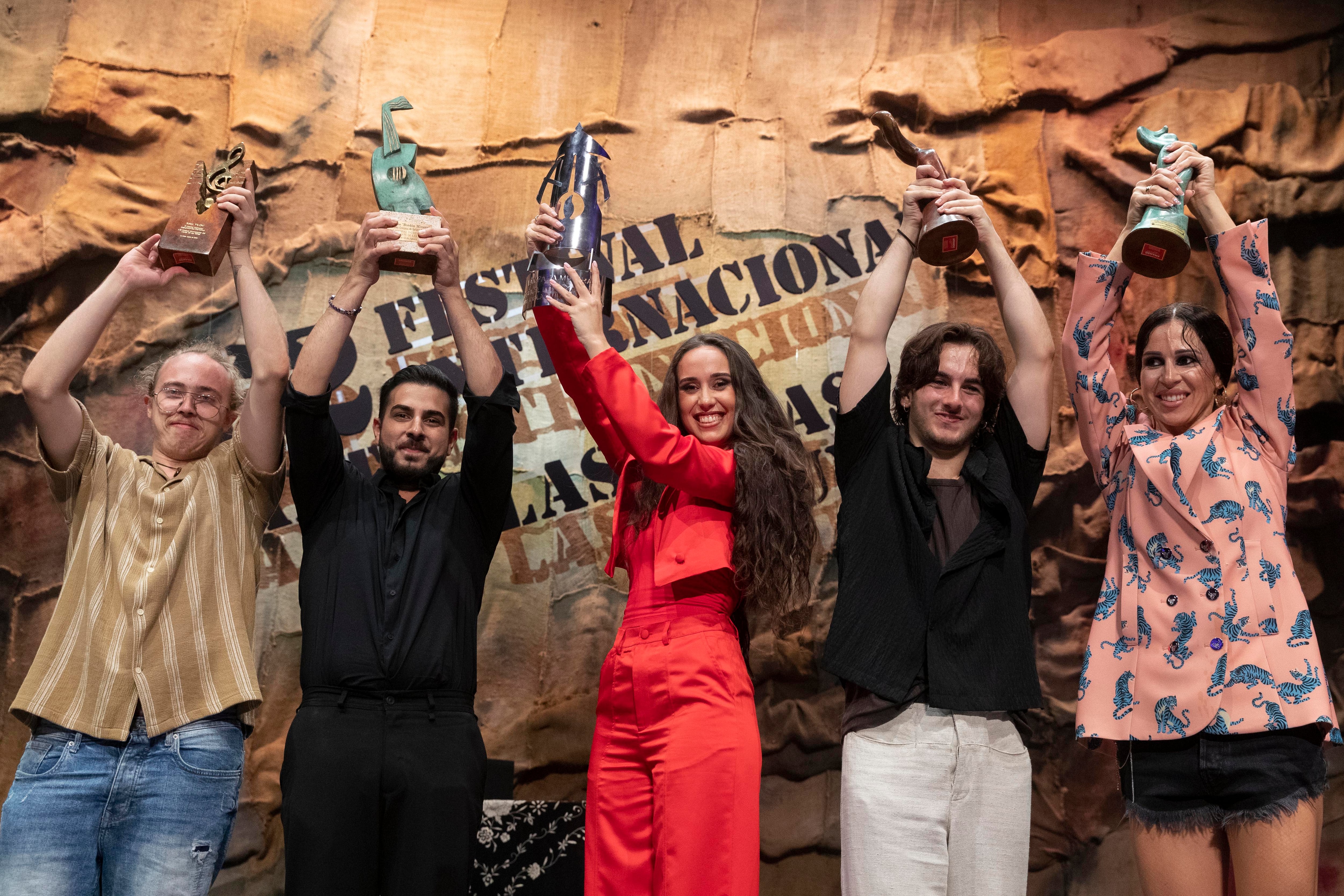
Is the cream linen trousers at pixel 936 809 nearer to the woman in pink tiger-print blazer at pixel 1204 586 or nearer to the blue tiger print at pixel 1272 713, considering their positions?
the woman in pink tiger-print blazer at pixel 1204 586

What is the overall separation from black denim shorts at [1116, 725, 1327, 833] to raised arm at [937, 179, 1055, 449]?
0.70m

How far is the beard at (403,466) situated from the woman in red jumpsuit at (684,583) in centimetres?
39

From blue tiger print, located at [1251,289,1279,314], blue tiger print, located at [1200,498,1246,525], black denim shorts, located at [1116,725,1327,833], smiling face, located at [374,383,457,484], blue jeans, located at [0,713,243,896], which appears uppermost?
blue tiger print, located at [1251,289,1279,314]

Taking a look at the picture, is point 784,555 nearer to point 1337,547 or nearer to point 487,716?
point 487,716

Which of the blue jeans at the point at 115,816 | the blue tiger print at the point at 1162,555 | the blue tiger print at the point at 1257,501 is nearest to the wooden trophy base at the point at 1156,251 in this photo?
the blue tiger print at the point at 1257,501

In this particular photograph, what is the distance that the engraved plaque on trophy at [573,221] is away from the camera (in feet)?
7.91

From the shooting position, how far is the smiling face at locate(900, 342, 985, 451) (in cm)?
240

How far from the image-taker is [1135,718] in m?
2.21

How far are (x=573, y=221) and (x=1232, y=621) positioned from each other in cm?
166

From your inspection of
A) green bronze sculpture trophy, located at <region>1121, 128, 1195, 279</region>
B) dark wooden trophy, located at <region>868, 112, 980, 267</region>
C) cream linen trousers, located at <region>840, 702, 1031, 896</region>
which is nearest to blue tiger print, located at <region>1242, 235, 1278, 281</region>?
green bronze sculpture trophy, located at <region>1121, 128, 1195, 279</region>

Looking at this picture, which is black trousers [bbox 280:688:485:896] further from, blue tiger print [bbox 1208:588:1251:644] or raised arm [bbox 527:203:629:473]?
blue tiger print [bbox 1208:588:1251:644]

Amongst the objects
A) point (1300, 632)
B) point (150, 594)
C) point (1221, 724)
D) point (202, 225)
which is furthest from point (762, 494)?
point (202, 225)

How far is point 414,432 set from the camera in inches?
101

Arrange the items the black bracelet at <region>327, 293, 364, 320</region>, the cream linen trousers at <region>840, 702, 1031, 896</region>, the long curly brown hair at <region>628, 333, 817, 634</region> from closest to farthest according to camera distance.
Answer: the cream linen trousers at <region>840, 702, 1031, 896</region> < the long curly brown hair at <region>628, 333, 817, 634</region> < the black bracelet at <region>327, 293, 364, 320</region>
